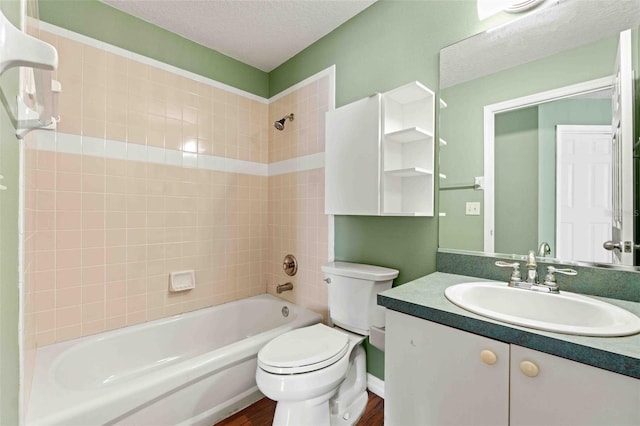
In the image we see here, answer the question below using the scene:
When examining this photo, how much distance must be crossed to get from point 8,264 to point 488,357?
1.29 meters

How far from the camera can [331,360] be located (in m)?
1.33

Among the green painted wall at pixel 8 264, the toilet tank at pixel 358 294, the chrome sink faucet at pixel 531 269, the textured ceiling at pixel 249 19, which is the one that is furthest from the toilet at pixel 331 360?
the textured ceiling at pixel 249 19

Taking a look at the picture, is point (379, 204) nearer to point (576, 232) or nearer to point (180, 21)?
point (576, 232)

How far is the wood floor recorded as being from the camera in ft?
5.04

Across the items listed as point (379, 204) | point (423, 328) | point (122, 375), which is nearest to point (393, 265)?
point (379, 204)

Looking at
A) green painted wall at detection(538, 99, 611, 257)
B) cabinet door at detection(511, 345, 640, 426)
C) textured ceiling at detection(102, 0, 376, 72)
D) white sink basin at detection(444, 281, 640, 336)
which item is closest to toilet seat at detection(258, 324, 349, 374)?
white sink basin at detection(444, 281, 640, 336)

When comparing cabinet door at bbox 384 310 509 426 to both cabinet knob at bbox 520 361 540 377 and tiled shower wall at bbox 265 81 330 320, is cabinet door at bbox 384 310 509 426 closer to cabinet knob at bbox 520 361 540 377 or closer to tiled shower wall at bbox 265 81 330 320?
cabinet knob at bbox 520 361 540 377

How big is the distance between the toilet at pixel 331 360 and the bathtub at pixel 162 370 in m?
A: 0.28

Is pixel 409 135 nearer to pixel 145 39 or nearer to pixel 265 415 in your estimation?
pixel 265 415

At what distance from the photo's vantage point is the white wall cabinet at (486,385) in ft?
2.19

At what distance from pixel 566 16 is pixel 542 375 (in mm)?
1350

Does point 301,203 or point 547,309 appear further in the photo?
point 301,203

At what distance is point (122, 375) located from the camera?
1721 mm

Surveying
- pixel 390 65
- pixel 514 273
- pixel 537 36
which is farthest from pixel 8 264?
pixel 537 36
